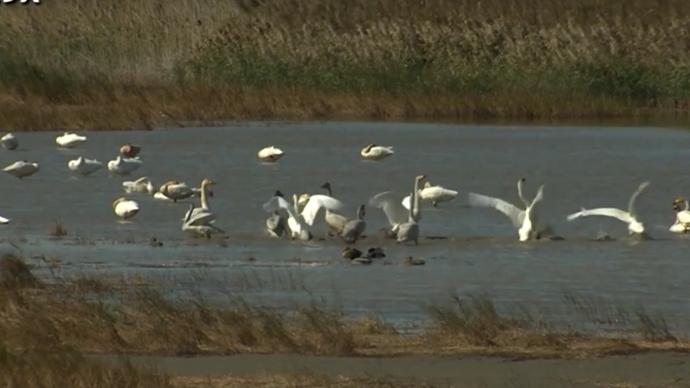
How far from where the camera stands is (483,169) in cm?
2548

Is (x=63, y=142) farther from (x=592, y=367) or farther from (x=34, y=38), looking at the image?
(x=592, y=367)

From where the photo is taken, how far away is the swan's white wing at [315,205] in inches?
722

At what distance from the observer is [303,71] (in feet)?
123

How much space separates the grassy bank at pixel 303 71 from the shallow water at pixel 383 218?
1.79 metres

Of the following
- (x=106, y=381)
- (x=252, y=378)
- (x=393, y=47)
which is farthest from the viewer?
(x=393, y=47)

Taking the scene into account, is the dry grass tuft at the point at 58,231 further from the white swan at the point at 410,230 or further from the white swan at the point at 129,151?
the white swan at the point at 129,151

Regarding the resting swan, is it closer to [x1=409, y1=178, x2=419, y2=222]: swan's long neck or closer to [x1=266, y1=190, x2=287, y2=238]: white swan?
[x1=409, y1=178, x2=419, y2=222]: swan's long neck

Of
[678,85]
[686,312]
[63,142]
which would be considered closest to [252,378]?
[686,312]

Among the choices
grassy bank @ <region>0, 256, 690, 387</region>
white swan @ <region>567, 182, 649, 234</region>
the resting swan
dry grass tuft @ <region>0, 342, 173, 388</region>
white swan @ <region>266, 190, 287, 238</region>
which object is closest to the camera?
dry grass tuft @ <region>0, 342, 173, 388</region>

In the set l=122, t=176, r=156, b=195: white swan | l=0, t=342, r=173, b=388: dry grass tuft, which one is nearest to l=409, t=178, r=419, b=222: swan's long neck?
l=122, t=176, r=156, b=195: white swan

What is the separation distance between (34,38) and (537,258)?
22.5 meters

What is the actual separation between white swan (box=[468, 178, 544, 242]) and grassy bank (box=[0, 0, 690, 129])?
14866 mm

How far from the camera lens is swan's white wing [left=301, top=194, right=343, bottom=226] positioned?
18328 millimetres

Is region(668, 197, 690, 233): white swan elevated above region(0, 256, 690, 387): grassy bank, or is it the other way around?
region(0, 256, 690, 387): grassy bank
